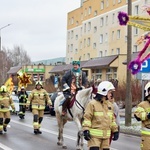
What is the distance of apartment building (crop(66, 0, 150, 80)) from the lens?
55812 millimetres

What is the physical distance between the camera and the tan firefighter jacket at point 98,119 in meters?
7.79

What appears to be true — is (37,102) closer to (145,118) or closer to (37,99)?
(37,99)

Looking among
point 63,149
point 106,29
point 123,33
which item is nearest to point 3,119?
point 63,149

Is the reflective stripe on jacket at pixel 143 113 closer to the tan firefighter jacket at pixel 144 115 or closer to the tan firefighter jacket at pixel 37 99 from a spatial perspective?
the tan firefighter jacket at pixel 144 115

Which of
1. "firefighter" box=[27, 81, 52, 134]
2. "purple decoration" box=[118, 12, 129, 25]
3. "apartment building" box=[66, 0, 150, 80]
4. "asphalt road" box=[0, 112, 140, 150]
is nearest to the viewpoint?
"purple decoration" box=[118, 12, 129, 25]

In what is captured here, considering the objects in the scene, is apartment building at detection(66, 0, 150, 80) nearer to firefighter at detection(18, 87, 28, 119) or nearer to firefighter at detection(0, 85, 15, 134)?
firefighter at detection(18, 87, 28, 119)

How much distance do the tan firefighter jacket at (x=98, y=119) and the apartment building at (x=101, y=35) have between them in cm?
4367

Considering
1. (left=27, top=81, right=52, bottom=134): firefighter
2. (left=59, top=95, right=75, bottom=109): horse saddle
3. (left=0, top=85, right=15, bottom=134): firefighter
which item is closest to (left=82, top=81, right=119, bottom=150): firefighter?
(left=59, top=95, right=75, bottom=109): horse saddle

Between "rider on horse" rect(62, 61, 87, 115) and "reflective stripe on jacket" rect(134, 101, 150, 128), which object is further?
"rider on horse" rect(62, 61, 87, 115)

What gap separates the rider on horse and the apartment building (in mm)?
38932

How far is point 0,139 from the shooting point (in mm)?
14164

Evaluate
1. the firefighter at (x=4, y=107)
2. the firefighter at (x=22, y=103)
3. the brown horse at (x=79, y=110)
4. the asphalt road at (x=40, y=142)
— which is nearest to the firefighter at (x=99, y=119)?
the brown horse at (x=79, y=110)

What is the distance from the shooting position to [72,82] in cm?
1265

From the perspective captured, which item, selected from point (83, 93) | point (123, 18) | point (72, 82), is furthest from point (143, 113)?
point (72, 82)
